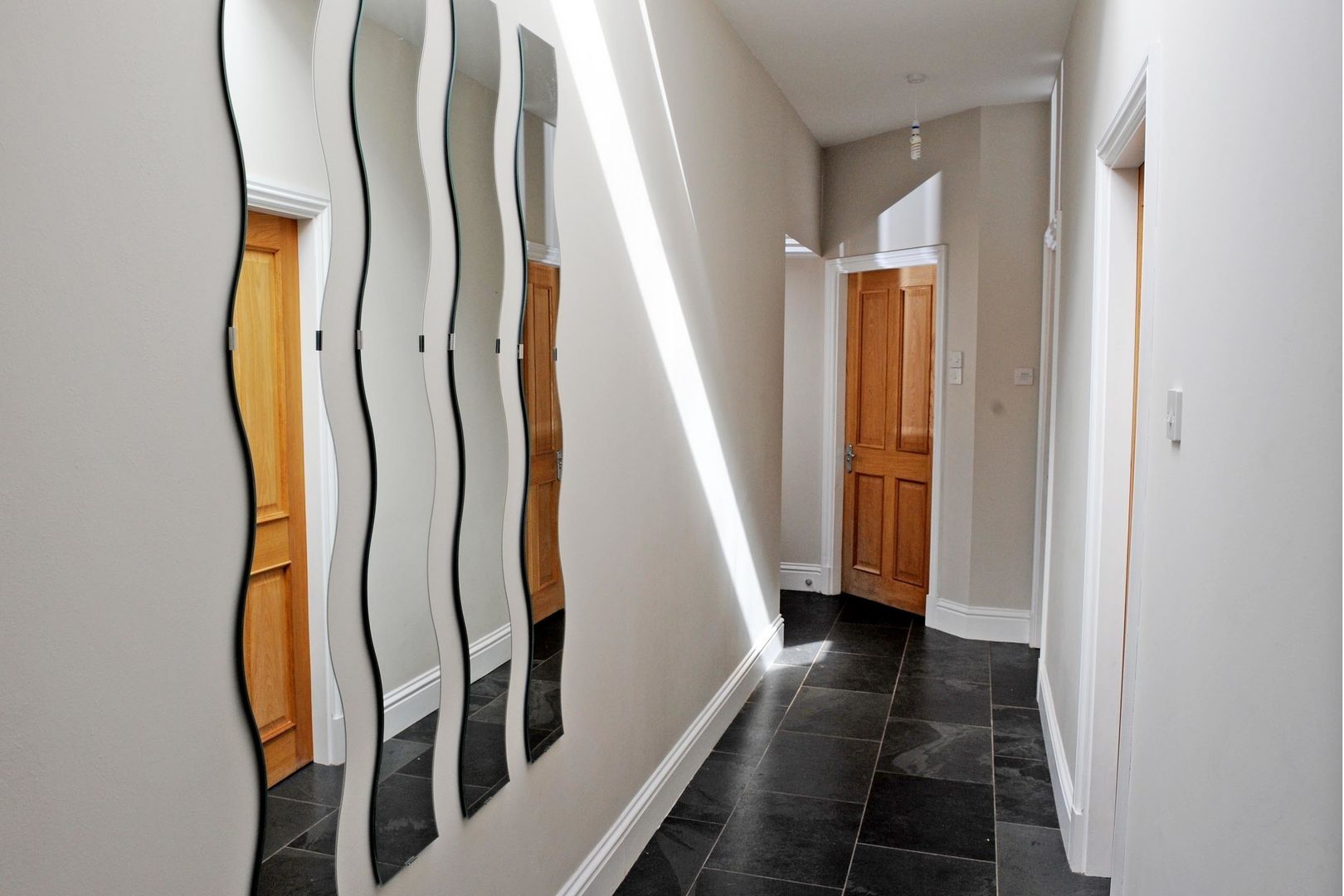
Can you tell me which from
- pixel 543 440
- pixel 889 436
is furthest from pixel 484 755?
pixel 889 436

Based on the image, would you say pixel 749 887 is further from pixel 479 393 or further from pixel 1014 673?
pixel 1014 673

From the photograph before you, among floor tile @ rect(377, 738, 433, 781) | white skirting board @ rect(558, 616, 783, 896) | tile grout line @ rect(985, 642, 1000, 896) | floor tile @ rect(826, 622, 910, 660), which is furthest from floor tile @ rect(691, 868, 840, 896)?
floor tile @ rect(826, 622, 910, 660)

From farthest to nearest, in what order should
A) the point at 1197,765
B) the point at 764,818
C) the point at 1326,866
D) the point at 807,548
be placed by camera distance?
the point at 807,548 → the point at 764,818 → the point at 1197,765 → the point at 1326,866

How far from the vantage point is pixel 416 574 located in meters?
1.72

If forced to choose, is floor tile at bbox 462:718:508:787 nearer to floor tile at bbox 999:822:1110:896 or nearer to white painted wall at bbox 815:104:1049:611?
floor tile at bbox 999:822:1110:896

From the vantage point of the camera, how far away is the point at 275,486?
136cm

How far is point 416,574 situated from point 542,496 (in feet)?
1.74

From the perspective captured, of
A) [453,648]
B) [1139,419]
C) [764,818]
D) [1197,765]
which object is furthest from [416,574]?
[764,818]

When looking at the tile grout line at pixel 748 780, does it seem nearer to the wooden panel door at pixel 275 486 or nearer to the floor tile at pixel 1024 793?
the floor tile at pixel 1024 793

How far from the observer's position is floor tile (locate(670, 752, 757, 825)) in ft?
10.1

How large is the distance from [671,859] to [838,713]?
134 centimetres

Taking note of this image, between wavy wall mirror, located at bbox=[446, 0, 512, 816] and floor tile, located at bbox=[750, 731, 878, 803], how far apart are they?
1507 mm

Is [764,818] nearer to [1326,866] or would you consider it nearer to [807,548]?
[1326,866]

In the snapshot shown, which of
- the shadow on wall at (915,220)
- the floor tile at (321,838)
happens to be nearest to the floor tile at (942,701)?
the shadow on wall at (915,220)
